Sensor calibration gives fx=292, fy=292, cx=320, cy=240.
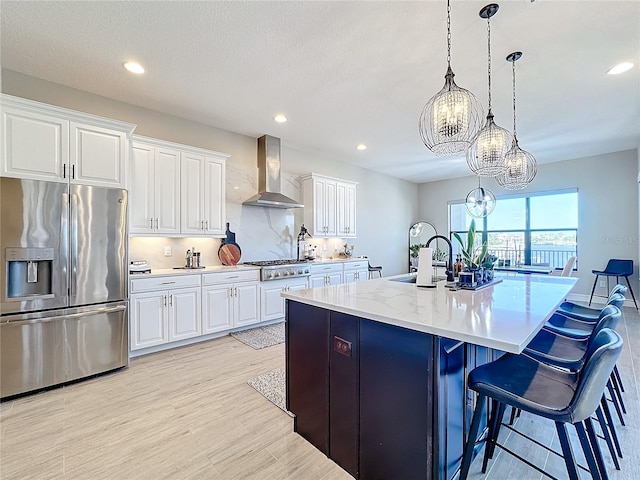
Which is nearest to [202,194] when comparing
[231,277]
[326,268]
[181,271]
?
[181,271]

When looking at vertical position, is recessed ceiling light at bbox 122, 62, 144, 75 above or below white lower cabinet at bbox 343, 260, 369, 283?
above

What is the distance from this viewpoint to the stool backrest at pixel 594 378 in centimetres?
109

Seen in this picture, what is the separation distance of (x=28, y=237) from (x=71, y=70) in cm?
165

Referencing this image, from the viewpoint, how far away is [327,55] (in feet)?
8.48

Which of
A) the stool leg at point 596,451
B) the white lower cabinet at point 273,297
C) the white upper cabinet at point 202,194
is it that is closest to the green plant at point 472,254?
the stool leg at point 596,451

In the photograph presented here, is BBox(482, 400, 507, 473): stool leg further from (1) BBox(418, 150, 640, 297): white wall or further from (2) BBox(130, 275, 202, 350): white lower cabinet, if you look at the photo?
(1) BBox(418, 150, 640, 297): white wall

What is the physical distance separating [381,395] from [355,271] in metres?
4.10

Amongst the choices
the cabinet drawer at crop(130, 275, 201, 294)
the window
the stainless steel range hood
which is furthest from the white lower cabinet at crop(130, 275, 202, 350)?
the window

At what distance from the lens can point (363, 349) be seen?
5.15ft

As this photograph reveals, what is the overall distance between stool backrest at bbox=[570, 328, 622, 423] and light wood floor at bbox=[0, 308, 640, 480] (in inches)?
31.1

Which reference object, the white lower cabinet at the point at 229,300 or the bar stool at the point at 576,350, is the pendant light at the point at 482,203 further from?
the white lower cabinet at the point at 229,300

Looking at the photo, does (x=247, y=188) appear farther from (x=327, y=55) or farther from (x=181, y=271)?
(x=327, y=55)

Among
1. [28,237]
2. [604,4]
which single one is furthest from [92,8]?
[604,4]

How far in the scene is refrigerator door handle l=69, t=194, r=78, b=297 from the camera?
8.71 feet
